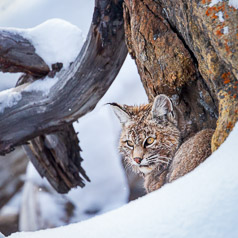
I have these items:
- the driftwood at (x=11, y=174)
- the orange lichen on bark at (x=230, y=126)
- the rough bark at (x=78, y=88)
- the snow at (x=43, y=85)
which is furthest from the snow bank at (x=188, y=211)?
the driftwood at (x=11, y=174)

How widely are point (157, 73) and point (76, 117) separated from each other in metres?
1.48

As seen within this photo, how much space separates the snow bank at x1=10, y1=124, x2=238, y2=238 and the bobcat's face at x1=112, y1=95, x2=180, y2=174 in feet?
2.86

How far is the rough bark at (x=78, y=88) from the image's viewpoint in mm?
3467

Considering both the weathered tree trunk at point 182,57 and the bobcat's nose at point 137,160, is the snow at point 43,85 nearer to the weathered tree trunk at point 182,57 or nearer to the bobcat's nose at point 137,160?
the weathered tree trunk at point 182,57

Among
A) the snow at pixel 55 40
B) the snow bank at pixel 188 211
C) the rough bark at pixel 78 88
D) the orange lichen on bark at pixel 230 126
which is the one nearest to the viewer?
the snow bank at pixel 188 211

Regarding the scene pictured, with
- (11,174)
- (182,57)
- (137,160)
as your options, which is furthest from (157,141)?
(11,174)

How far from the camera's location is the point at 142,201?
4.84ft

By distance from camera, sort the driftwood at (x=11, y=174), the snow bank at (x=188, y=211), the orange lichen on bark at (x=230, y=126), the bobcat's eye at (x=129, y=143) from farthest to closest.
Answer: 1. the driftwood at (x=11, y=174)
2. the bobcat's eye at (x=129, y=143)
3. the orange lichen on bark at (x=230, y=126)
4. the snow bank at (x=188, y=211)

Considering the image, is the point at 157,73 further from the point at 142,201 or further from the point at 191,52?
the point at 142,201

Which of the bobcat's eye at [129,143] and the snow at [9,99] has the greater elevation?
the snow at [9,99]

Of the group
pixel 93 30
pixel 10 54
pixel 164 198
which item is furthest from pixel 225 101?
pixel 10 54

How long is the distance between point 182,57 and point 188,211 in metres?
1.55

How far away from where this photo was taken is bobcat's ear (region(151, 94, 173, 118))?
241 centimetres

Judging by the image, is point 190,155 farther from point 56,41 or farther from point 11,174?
point 11,174
